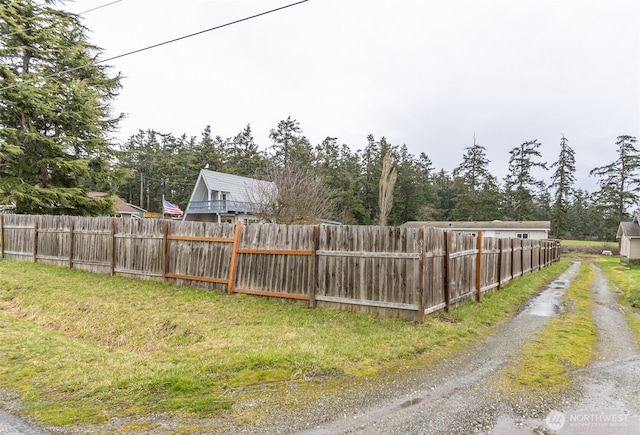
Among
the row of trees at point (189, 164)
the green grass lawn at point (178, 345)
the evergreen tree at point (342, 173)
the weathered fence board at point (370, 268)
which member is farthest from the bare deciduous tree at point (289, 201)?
the evergreen tree at point (342, 173)

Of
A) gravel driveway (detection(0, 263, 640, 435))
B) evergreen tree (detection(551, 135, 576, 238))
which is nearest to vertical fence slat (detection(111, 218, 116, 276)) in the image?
gravel driveway (detection(0, 263, 640, 435))

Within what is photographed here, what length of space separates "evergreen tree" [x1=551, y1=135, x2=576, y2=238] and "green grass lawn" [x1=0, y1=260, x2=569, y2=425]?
45686 mm

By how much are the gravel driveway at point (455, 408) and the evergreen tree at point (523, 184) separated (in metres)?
50.7

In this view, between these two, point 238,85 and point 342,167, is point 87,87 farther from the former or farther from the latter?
point 342,167

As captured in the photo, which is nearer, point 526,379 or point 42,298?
point 526,379

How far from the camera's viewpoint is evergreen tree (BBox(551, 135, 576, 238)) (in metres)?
45.2

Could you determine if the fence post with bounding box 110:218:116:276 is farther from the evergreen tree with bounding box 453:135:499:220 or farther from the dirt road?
the evergreen tree with bounding box 453:135:499:220

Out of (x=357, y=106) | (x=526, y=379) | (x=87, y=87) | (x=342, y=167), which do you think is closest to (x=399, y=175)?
(x=342, y=167)

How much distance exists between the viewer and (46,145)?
16016mm

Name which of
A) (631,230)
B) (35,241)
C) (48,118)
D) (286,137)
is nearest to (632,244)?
(631,230)

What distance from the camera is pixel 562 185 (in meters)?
46.0

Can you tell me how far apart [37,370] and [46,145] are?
1624 cm

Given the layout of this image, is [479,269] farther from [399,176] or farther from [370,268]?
[399,176]

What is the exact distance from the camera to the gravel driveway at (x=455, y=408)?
2.87 metres
